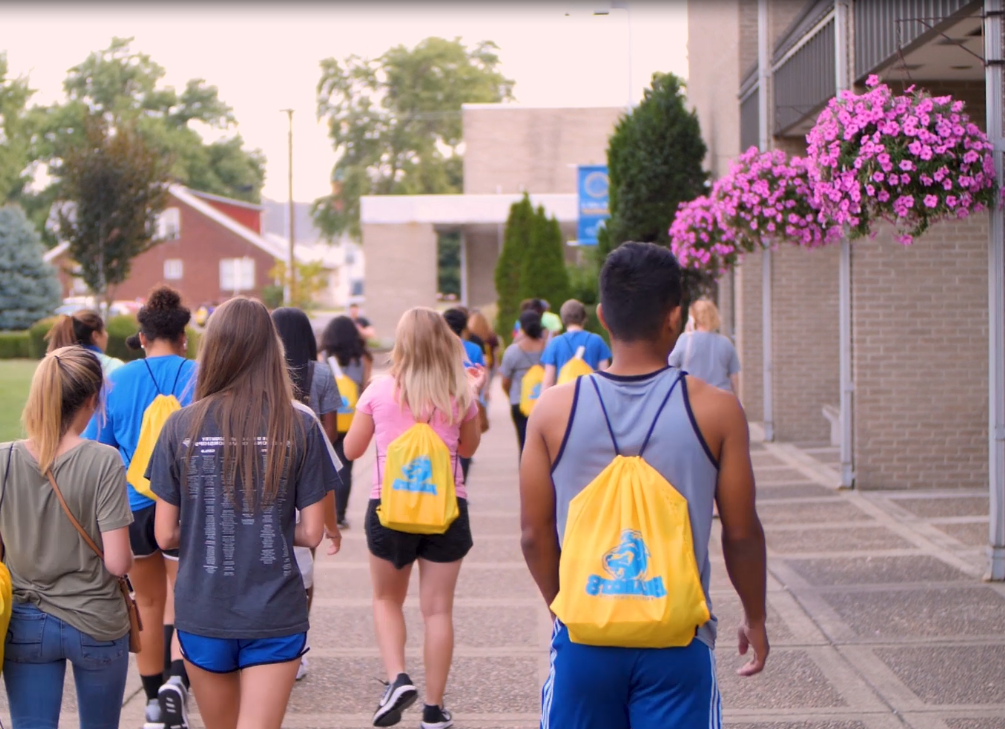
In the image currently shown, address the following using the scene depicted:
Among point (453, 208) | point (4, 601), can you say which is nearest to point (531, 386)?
point (4, 601)

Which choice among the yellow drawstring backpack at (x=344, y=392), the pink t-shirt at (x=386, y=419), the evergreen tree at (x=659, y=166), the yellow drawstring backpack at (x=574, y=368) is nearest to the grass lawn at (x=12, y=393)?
the yellow drawstring backpack at (x=344, y=392)

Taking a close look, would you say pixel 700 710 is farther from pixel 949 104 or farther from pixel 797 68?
pixel 797 68

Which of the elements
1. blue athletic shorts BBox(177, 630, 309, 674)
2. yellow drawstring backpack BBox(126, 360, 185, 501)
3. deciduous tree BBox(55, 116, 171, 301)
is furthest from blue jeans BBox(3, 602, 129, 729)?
deciduous tree BBox(55, 116, 171, 301)

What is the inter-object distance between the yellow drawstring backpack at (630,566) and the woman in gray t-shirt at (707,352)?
692 centimetres

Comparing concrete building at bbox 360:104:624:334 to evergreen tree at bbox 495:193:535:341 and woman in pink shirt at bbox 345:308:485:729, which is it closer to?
evergreen tree at bbox 495:193:535:341

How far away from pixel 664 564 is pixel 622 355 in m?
0.52

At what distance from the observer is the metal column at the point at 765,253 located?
15406 millimetres

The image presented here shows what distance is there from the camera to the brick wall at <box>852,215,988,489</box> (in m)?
11.8

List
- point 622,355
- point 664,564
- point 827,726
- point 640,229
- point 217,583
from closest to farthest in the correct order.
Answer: point 664,564 → point 622,355 → point 217,583 → point 827,726 → point 640,229

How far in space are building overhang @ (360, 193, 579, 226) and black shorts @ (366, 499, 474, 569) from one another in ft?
108

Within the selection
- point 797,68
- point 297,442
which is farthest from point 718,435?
point 797,68

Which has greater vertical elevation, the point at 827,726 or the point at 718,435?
the point at 718,435

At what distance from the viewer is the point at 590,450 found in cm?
286

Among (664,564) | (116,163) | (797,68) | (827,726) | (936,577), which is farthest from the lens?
(116,163)
